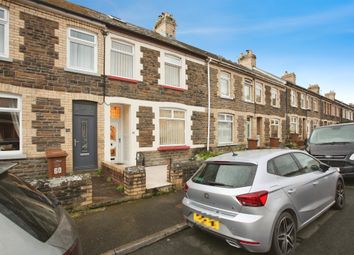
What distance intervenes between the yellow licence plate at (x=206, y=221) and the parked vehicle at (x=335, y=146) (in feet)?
18.6

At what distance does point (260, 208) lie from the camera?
2.95m

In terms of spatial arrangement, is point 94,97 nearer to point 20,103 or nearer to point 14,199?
point 20,103

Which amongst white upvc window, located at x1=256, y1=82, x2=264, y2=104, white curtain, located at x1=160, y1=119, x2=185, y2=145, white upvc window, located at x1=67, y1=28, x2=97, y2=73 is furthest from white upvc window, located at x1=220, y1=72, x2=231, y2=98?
white upvc window, located at x1=67, y1=28, x2=97, y2=73

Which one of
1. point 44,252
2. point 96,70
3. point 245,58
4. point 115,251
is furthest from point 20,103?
point 245,58

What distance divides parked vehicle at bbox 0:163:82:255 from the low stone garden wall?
2591 mm

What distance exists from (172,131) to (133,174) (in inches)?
210

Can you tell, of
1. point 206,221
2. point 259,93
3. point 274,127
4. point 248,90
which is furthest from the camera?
point 274,127

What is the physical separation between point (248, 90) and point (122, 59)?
991cm

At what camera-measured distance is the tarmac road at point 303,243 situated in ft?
10.9

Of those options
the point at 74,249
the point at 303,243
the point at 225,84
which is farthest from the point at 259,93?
the point at 74,249

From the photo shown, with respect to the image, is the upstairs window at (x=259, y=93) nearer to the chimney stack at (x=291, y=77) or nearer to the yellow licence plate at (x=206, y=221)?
the chimney stack at (x=291, y=77)

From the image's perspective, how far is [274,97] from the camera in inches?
734

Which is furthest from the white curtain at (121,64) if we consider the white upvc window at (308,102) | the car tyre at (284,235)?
the white upvc window at (308,102)

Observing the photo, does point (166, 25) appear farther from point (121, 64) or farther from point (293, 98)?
point (293, 98)
